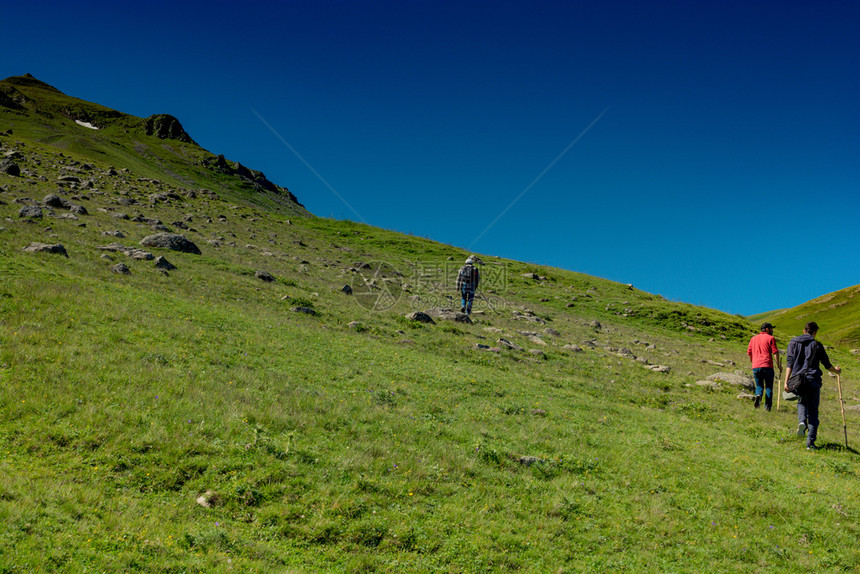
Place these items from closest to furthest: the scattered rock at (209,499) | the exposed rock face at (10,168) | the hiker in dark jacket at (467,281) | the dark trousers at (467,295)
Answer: the scattered rock at (209,499)
the hiker in dark jacket at (467,281)
the dark trousers at (467,295)
the exposed rock face at (10,168)

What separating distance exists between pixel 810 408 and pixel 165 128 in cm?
15137

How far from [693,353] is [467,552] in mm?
35010

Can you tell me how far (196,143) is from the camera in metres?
130

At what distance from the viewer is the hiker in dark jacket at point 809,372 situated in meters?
14.5

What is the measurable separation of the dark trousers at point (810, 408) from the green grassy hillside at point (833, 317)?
7488 centimetres

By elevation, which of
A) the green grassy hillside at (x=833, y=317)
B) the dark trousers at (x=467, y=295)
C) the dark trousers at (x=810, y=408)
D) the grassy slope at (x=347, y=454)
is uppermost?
the green grassy hillside at (x=833, y=317)

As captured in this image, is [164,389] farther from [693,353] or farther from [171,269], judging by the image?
[693,353]

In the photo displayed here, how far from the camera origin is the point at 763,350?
19.0m

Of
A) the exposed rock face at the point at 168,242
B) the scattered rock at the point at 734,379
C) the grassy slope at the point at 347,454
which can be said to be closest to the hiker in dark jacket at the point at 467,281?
the grassy slope at the point at 347,454

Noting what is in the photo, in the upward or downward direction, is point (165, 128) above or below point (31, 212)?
A: above

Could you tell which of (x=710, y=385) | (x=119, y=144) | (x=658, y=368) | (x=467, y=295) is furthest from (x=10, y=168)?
(x=710, y=385)

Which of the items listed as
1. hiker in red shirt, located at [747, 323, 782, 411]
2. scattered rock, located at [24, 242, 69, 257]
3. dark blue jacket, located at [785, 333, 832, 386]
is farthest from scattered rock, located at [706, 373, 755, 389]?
scattered rock, located at [24, 242, 69, 257]

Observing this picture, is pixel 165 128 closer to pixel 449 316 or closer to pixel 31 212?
pixel 31 212

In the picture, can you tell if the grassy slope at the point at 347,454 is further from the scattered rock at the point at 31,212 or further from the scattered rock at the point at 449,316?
the scattered rock at the point at 31,212
